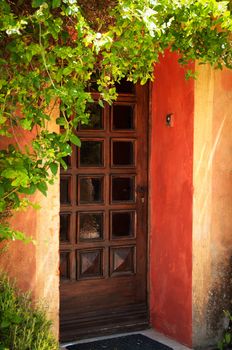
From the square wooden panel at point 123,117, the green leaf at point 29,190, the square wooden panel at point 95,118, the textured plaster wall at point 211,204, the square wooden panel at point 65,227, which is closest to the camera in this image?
the green leaf at point 29,190

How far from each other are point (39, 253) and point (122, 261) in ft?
4.77

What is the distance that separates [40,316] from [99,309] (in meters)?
1.46

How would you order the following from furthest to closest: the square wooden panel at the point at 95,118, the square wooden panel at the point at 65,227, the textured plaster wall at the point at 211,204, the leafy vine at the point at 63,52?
the square wooden panel at the point at 95,118 < the square wooden panel at the point at 65,227 < the textured plaster wall at the point at 211,204 < the leafy vine at the point at 63,52

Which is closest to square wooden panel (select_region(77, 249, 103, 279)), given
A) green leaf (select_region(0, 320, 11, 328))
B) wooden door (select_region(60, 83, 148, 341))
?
wooden door (select_region(60, 83, 148, 341))

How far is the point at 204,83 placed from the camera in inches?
217

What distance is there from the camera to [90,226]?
5781mm

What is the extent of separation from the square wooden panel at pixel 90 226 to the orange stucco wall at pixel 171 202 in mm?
543

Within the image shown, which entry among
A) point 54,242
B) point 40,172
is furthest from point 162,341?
point 40,172

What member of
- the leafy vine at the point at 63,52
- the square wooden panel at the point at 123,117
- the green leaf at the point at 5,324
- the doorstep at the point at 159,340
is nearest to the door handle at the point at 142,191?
the square wooden panel at the point at 123,117

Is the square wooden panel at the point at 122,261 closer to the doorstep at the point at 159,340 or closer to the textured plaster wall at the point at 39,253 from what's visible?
the doorstep at the point at 159,340

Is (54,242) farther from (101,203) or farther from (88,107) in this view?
(88,107)

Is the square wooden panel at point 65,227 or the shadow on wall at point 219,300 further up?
the square wooden panel at point 65,227

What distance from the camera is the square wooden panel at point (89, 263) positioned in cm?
570

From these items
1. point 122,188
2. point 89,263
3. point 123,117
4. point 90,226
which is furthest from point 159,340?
point 123,117
